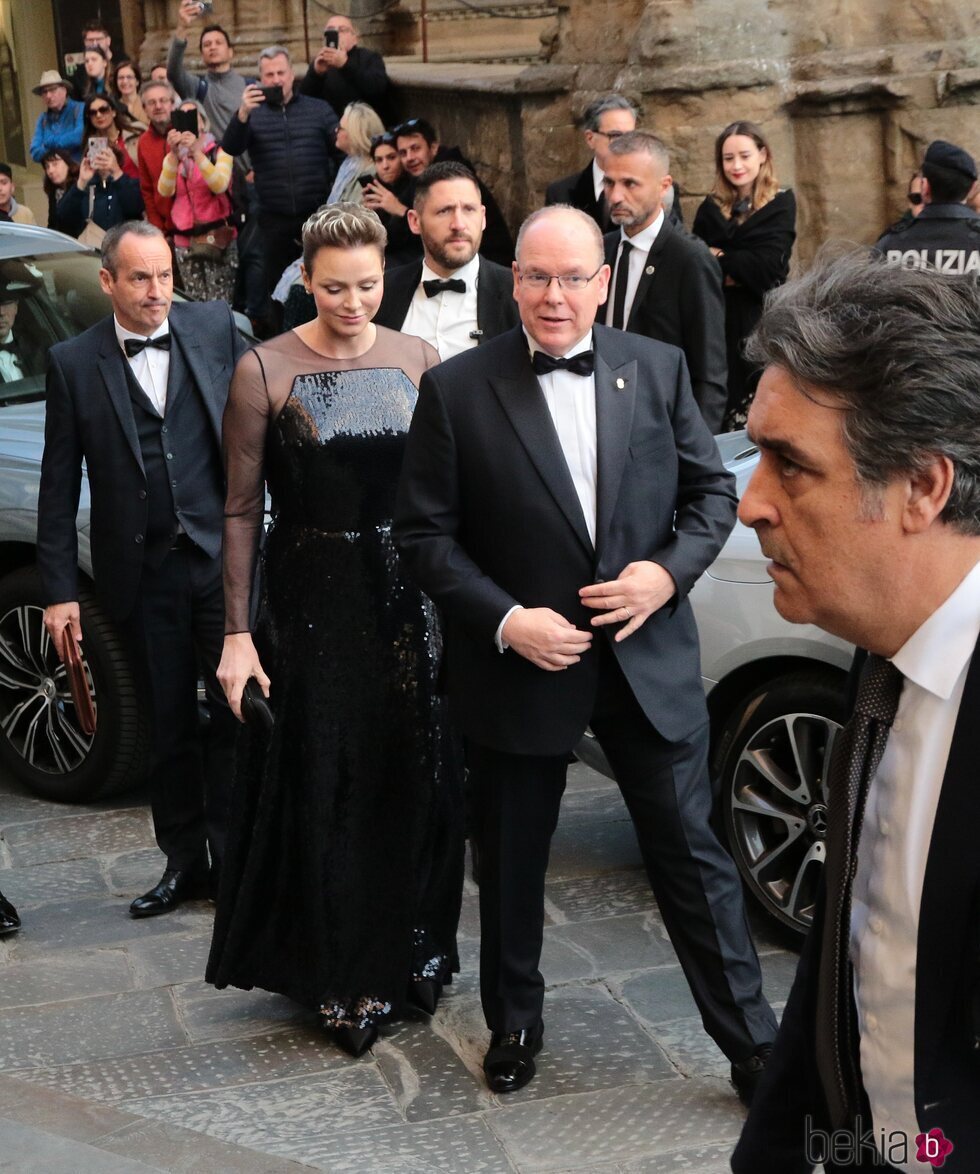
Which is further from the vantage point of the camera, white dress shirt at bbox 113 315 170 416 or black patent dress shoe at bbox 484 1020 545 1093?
white dress shirt at bbox 113 315 170 416

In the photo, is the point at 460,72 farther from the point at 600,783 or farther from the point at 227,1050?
the point at 227,1050

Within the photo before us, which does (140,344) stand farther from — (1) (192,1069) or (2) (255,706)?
(1) (192,1069)

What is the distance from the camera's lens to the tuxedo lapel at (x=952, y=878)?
1967mm

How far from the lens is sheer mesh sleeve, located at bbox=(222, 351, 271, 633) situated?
4656 millimetres

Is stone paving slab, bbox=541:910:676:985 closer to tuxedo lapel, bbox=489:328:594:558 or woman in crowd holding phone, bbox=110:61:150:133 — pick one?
tuxedo lapel, bbox=489:328:594:558

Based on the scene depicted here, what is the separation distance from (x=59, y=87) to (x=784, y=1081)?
15194mm

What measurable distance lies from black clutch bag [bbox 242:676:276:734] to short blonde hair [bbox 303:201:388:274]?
1.07 m

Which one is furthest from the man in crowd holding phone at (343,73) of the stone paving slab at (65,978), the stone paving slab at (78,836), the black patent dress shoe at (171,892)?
the stone paving slab at (65,978)

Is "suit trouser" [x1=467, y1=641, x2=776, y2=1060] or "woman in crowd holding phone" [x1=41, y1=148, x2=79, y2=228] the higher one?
"woman in crowd holding phone" [x1=41, y1=148, x2=79, y2=228]

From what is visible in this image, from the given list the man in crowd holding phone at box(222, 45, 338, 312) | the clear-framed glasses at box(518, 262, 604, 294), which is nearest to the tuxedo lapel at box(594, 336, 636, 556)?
the clear-framed glasses at box(518, 262, 604, 294)

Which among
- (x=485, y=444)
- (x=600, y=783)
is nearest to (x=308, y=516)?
(x=485, y=444)

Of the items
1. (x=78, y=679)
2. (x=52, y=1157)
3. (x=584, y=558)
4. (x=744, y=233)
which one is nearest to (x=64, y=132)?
(x=744, y=233)

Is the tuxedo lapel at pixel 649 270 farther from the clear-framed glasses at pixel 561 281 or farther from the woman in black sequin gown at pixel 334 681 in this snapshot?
the clear-framed glasses at pixel 561 281

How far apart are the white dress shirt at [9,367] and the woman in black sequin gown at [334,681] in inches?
114
